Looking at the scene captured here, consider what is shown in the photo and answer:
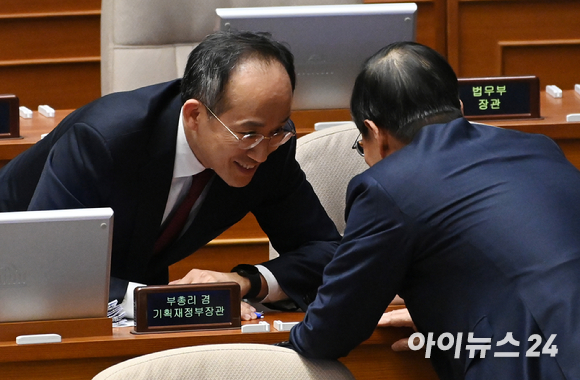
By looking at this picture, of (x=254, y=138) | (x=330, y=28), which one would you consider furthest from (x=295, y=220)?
(x=330, y=28)

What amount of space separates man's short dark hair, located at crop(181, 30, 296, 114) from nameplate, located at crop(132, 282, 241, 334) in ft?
1.24

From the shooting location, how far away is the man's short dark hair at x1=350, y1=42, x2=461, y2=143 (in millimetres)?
1450

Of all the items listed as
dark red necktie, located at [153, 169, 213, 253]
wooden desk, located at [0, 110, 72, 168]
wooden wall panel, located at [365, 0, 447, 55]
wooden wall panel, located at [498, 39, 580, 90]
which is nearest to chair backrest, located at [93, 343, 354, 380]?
dark red necktie, located at [153, 169, 213, 253]

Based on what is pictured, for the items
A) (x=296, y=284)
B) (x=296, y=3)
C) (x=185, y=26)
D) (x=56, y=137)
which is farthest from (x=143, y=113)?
(x=296, y=3)

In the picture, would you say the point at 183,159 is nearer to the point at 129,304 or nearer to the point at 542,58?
the point at 129,304

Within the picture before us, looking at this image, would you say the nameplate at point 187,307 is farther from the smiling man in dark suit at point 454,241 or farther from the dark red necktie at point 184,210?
the dark red necktie at point 184,210

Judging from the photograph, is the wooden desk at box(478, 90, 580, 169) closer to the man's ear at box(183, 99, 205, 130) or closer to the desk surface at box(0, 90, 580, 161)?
the desk surface at box(0, 90, 580, 161)

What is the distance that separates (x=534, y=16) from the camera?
400 centimetres

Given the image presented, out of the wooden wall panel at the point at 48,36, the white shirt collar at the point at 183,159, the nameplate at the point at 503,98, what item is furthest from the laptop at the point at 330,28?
the wooden wall panel at the point at 48,36

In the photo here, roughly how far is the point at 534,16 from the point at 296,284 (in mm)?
2645

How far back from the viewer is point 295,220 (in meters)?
1.98

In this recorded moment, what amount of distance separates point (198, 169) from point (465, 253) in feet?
2.39

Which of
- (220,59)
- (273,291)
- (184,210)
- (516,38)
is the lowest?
(273,291)

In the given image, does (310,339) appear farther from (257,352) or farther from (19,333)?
(19,333)
